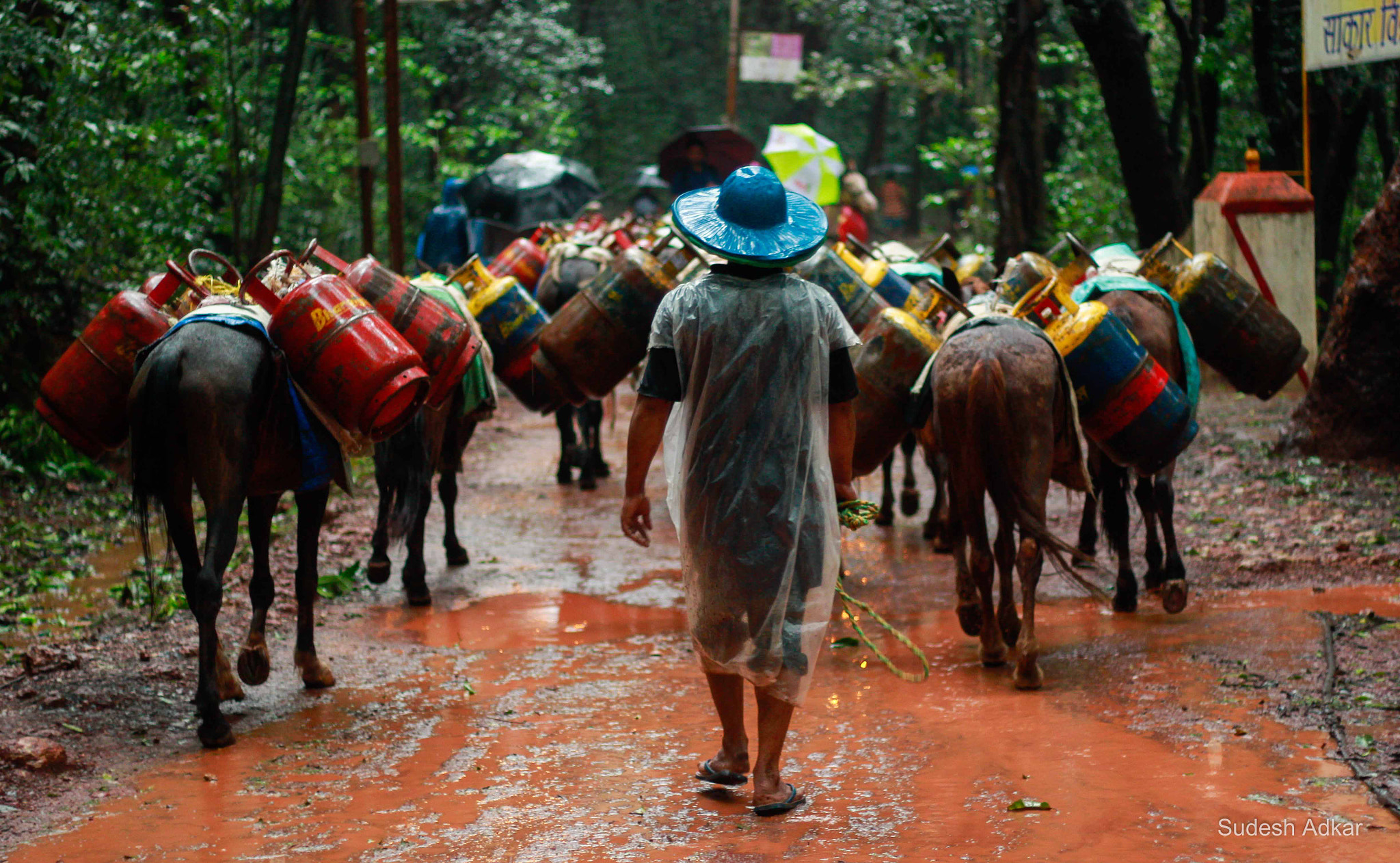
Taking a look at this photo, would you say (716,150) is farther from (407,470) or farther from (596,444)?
(407,470)

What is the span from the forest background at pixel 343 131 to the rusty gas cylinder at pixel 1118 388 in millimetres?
6573

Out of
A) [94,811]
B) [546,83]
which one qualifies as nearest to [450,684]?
[94,811]

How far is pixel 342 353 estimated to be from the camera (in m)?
5.39

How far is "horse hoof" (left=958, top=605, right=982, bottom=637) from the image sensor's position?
20.9 feet

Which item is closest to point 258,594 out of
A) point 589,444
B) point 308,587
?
point 308,587

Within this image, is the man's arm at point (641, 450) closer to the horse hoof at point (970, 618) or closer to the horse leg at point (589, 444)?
the horse hoof at point (970, 618)

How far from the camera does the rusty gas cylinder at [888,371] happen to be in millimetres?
6684

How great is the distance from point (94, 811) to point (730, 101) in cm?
2570

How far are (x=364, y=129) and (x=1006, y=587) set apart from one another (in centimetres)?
1030

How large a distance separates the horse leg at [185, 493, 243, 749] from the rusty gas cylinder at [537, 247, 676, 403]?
223cm

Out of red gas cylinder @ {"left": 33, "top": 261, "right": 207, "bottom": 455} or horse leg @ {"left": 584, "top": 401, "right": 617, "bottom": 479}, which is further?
horse leg @ {"left": 584, "top": 401, "right": 617, "bottom": 479}

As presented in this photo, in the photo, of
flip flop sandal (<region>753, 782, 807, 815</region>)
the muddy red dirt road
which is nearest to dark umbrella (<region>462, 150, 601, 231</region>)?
the muddy red dirt road

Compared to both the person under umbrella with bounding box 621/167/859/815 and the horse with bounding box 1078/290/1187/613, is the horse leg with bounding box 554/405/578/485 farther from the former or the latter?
the person under umbrella with bounding box 621/167/859/815

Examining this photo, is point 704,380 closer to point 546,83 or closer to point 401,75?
point 401,75
